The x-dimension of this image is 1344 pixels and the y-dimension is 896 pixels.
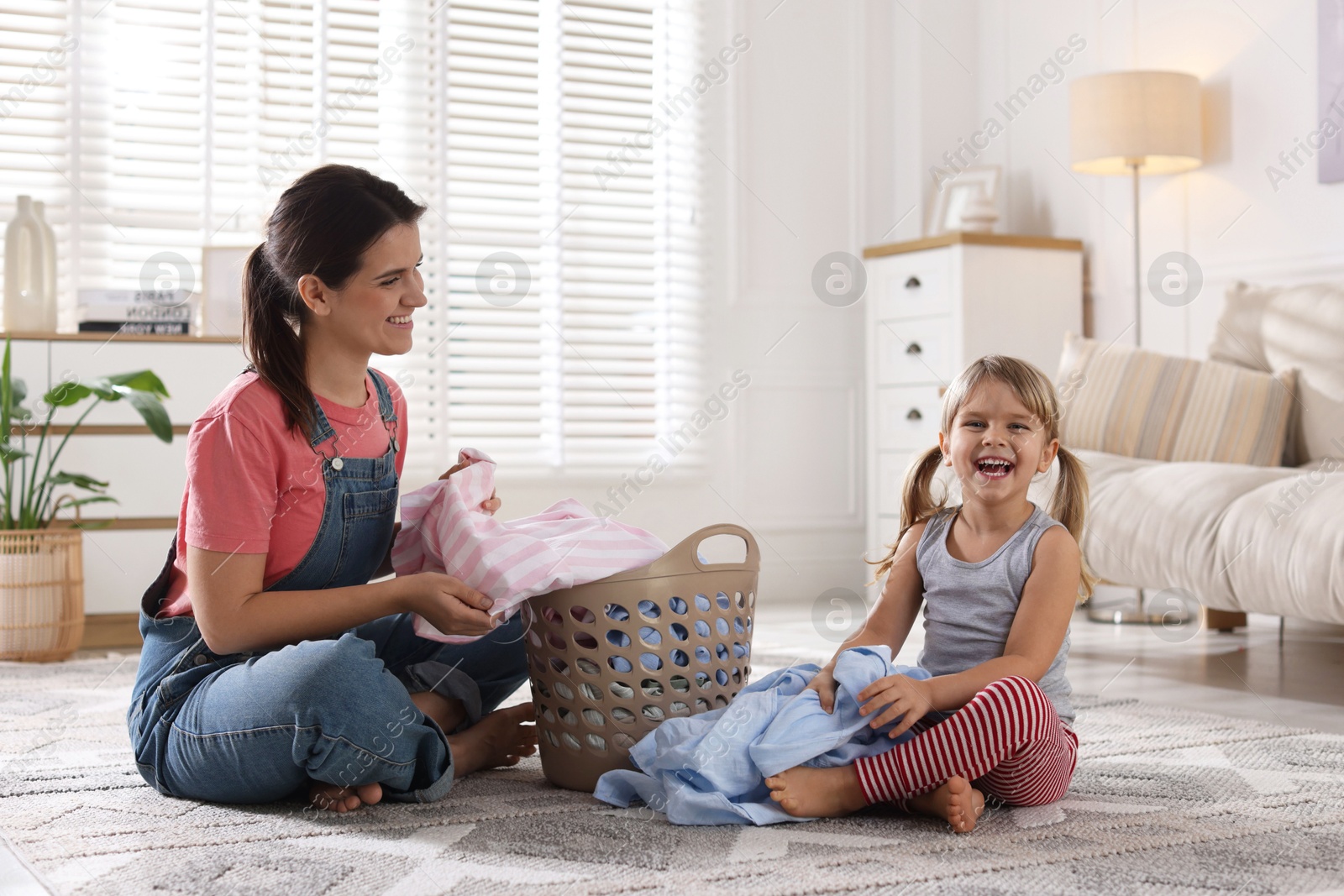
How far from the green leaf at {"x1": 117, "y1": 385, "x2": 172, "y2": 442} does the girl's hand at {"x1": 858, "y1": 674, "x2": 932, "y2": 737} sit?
1.84m

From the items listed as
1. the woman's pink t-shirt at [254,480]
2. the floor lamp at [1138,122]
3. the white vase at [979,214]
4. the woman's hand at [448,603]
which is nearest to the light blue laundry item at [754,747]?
the woman's hand at [448,603]

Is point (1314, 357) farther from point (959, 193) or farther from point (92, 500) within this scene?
point (92, 500)

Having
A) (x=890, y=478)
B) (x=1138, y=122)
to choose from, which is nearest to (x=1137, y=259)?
(x=1138, y=122)

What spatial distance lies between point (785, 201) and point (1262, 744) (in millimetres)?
2650

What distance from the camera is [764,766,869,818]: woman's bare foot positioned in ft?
4.22

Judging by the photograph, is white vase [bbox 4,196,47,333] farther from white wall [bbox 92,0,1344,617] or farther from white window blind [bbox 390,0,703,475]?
white wall [bbox 92,0,1344,617]

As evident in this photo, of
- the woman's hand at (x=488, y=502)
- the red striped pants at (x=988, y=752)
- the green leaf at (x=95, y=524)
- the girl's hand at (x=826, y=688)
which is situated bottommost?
the red striped pants at (x=988, y=752)

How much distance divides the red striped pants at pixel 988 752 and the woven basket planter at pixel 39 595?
210 cm

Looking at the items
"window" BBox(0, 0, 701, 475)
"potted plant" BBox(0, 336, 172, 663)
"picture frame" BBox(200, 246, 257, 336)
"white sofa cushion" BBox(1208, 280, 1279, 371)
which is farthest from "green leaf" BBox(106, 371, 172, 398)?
"white sofa cushion" BBox(1208, 280, 1279, 371)

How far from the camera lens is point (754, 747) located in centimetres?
129

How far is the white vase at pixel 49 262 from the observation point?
305cm

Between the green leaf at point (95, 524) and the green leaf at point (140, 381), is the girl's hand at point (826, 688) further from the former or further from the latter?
the green leaf at point (95, 524)

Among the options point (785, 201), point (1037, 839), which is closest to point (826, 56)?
point (785, 201)

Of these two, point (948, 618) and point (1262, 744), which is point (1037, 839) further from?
point (1262, 744)
